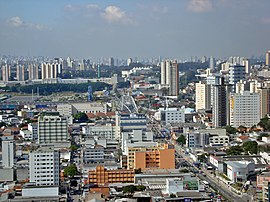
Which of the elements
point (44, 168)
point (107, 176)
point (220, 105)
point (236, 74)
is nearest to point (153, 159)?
point (107, 176)

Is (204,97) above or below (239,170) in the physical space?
above

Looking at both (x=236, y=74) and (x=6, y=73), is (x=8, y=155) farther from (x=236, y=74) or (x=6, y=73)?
(x=6, y=73)

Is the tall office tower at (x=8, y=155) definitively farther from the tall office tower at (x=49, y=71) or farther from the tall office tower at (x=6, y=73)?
Result: the tall office tower at (x=49, y=71)

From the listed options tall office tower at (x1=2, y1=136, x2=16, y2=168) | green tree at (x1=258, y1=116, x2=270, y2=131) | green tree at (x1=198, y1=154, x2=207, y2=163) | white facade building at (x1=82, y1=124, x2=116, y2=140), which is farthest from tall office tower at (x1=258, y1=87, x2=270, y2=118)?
tall office tower at (x1=2, y1=136, x2=16, y2=168)

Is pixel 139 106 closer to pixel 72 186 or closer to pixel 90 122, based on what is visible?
pixel 90 122

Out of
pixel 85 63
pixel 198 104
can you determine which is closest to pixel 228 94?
pixel 198 104

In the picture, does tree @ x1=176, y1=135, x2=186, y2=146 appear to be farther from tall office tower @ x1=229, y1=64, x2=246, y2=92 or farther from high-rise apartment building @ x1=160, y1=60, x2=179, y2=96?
high-rise apartment building @ x1=160, y1=60, x2=179, y2=96

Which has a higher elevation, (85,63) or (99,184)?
(85,63)
